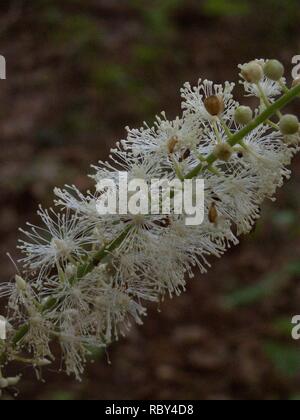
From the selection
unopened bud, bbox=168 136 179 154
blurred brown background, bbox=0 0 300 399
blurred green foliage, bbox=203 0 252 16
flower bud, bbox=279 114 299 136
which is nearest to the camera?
flower bud, bbox=279 114 299 136

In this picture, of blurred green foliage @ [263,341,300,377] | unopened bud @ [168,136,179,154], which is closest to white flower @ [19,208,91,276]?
unopened bud @ [168,136,179,154]

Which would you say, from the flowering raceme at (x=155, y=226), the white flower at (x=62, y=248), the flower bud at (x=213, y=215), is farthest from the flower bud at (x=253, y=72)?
the white flower at (x=62, y=248)

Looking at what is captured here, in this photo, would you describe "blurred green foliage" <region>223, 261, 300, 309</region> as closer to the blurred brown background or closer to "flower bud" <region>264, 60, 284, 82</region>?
the blurred brown background

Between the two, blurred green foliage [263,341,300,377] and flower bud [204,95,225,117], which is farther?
blurred green foliage [263,341,300,377]

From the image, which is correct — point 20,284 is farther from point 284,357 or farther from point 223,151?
point 284,357

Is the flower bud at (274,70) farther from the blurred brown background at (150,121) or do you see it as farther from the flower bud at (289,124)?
the blurred brown background at (150,121)

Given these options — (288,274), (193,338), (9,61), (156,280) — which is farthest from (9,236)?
(156,280)
